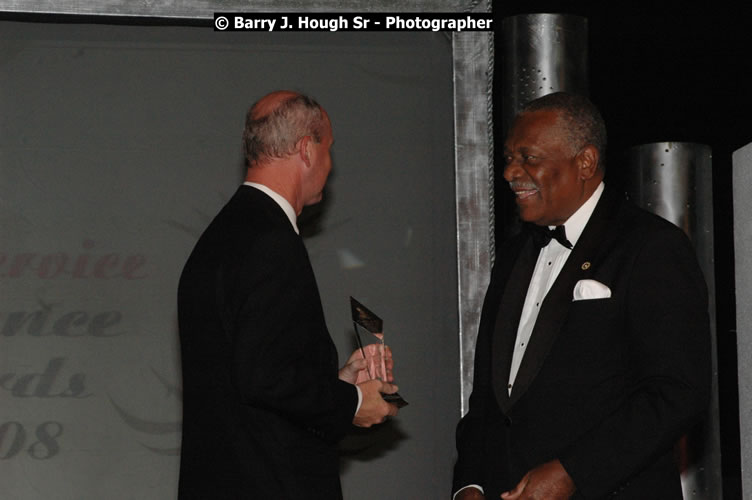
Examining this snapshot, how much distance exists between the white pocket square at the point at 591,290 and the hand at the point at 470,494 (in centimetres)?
52

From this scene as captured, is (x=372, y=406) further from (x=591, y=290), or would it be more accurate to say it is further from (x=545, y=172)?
(x=545, y=172)

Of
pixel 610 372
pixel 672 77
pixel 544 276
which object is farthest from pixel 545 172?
pixel 672 77

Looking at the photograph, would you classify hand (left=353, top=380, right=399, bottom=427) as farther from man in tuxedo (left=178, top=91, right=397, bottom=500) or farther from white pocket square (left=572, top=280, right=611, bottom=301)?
white pocket square (left=572, top=280, right=611, bottom=301)

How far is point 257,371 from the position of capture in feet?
6.73

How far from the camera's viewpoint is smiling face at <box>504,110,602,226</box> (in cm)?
238

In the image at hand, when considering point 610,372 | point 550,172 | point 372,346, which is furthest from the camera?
point 372,346

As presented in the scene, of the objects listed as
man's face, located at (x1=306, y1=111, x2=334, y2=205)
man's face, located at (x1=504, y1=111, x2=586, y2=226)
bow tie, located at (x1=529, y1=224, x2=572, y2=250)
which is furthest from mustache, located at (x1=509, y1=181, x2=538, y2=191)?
man's face, located at (x1=306, y1=111, x2=334, y2=205)

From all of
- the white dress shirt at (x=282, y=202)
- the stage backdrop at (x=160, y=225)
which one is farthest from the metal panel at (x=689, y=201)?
the white dress shirt at (x=282, y=202)

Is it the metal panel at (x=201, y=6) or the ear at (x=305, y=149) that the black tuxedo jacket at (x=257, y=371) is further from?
the metal panel at (x=201, y=6)

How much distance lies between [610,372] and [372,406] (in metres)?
0.54

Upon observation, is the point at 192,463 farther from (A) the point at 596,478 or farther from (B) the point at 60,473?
(B) the point at 60,473

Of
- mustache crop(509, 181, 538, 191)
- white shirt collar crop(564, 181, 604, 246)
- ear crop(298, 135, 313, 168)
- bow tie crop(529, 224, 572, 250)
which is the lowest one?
bow tie crop(529, 224, 572, 250)

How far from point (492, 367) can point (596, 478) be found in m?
0.42

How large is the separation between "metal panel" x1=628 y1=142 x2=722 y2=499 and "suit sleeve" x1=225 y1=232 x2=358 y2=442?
1985 mm
